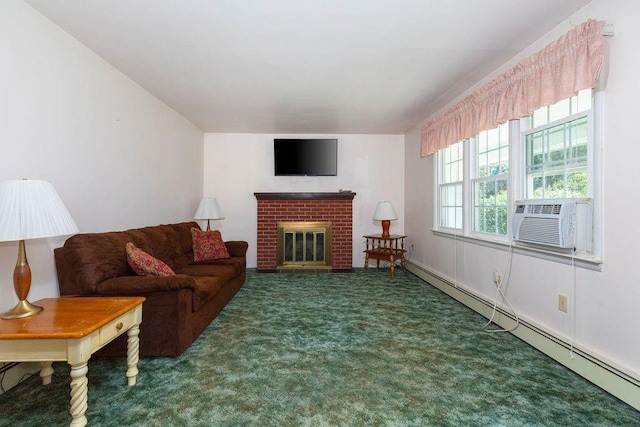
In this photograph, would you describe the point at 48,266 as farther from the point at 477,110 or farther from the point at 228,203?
the point at 477,110

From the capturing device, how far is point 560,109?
2295 mm

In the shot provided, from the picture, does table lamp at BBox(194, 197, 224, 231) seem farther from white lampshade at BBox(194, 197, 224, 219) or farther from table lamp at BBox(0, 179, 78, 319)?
table lamp at BBox(0, 179, 78, 319)

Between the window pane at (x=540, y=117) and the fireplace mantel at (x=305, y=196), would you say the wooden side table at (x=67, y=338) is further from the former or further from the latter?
the fireplace mantel at (x=305, y=196)

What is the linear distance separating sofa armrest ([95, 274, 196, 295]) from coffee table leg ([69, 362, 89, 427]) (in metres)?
0.81

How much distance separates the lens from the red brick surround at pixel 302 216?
5.38 metres

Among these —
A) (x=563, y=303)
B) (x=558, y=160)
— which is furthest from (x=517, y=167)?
(x=563, y=303)

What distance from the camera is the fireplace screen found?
5.37 meters

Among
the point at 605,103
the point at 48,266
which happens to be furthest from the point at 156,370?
the point at 605,103

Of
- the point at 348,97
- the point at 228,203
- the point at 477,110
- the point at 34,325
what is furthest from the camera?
the point at 228,203

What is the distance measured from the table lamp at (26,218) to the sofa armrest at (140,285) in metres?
0.50

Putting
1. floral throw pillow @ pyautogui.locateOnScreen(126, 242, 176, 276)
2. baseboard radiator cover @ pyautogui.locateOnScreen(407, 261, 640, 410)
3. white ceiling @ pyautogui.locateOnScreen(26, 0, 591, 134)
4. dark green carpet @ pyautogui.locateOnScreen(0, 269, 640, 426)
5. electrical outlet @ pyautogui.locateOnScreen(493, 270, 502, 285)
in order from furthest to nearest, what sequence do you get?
electrical outlet @ pyautogui.locateOnScreen(493, 270, 502, 285) → floral throw pillow @ pyautogui.locateOnScreen(126, 242, 176, 276) → white ceiling @ pyautogui.locateOnScreen(26, 0, 591, 134) → baseboard radiator cover @ pyautogui.locateOnScreen(407, 261, 640, 410) → dark green carpet @ pyautogui.locateOnScreen(0, 269, 640, 426)

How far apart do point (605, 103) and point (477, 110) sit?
1303mm

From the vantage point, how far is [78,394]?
1.41 m

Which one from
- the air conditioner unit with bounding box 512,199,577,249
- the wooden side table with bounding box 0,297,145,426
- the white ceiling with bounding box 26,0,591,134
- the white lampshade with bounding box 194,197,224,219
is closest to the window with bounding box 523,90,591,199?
the air conditioner unit with bounding box 512,199,577,249
